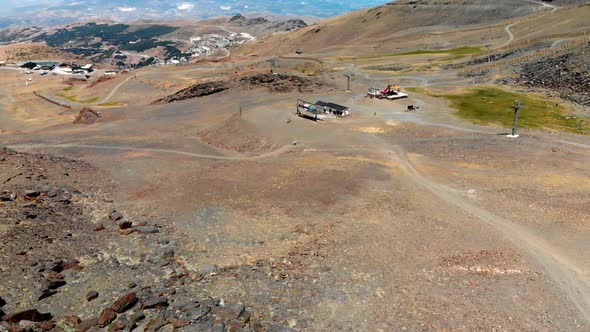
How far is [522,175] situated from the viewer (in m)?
37.4

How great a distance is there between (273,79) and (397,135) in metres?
38.3

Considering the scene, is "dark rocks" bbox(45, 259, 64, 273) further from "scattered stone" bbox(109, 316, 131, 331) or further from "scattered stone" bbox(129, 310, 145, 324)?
"scattered stone" bbox(129, 310, 145, 324)

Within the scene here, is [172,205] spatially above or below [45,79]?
below

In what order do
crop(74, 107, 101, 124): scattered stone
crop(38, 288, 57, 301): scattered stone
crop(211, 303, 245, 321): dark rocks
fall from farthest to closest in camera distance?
1. crop(74, 107, 101, 124): scattered stone
2. crop(38, 288, 57, 301): scattered stone
3. crop(211, 303, 245, 321): dark rocks

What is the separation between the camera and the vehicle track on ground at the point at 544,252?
2177 centimetres

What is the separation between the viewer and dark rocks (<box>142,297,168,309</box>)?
19375mm

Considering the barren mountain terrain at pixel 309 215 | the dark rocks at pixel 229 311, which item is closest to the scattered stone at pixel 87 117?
the barren mountain terrain at pixel 309 215

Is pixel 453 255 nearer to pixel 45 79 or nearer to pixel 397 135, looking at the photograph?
pixel 397 135

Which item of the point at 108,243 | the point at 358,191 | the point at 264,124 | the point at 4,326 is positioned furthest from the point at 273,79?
the point at 4,326

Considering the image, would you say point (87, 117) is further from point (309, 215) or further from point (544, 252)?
point (544, 252)

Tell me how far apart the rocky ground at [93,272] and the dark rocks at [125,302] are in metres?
0.05

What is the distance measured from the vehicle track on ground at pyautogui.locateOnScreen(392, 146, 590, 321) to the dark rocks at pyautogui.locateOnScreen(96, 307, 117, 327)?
22.6 meters

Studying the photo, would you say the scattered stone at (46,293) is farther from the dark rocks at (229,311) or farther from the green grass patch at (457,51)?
the green grass patch at (457,51)

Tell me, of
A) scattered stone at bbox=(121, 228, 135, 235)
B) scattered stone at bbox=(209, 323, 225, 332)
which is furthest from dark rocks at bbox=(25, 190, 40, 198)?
scattered stone at bbox=(209, 323, 225, 332)
